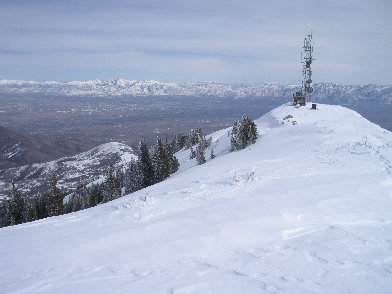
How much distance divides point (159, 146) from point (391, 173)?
122ft

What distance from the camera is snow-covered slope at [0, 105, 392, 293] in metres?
5.34

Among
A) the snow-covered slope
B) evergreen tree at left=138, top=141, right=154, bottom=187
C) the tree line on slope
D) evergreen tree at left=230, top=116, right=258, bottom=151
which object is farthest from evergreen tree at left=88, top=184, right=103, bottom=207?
the snow-covered slope

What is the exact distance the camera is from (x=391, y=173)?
12.3 meters

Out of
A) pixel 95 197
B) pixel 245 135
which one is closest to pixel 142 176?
pixel 245 135

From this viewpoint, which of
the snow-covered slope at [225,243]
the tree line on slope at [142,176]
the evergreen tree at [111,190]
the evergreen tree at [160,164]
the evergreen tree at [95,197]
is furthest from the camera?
the evergreen tree at [95,197]

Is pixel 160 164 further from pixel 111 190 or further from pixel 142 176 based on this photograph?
pixel 111 190

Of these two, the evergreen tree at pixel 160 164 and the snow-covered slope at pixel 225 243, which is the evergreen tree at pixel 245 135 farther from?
the snow-covered slope at pixel 225 243

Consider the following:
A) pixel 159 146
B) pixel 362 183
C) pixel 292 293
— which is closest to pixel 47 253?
pixel 292 293

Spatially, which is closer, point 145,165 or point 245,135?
point 245,135

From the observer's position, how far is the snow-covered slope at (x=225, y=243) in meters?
5.34

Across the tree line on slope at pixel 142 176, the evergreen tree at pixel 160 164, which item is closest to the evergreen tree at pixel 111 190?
the tree line on slope at pixel 142 176

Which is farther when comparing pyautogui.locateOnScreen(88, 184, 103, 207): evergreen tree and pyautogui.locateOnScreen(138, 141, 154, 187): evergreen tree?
pyautogui.locateOnScreen(88, 184, 103, 207): evergreen tree

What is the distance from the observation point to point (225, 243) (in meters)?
7.10

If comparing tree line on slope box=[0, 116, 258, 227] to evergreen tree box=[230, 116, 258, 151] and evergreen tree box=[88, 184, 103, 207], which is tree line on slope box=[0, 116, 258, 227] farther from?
evergreen tree box=[88, 184, 103, 207]
